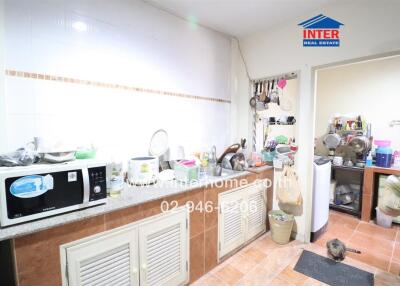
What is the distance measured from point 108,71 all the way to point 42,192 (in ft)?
3.41

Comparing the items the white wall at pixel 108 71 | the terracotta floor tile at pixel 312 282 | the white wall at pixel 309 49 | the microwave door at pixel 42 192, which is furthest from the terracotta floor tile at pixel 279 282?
the microwave door at pixel 42 192

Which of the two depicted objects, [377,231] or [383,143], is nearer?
[377,231]

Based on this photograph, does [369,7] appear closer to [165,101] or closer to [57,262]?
[165,101]

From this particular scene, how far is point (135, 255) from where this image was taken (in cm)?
129

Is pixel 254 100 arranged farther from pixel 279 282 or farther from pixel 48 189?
pixel 48 189

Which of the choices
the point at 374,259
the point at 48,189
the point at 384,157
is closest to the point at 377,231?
the point at 374,259

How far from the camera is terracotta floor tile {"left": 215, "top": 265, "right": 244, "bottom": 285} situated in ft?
Result: 5.58

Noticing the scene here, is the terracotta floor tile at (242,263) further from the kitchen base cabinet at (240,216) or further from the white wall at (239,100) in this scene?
the white wall at (239,100)

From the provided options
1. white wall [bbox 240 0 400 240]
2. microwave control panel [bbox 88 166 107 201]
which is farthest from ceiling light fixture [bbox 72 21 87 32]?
white wall [bbox 240 0 400 240]

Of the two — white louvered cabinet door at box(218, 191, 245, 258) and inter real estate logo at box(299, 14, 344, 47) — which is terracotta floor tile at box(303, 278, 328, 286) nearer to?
white louvered cabinet door at box(218, 191, 245, 258)

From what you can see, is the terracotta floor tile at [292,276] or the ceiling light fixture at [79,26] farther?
the terracotta floor tile at [292,276]

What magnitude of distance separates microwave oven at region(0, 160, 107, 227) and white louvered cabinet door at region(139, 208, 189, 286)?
0.40 metres

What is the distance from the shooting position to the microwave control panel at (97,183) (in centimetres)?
116

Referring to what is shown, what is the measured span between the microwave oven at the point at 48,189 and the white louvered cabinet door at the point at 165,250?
1.30 feet
